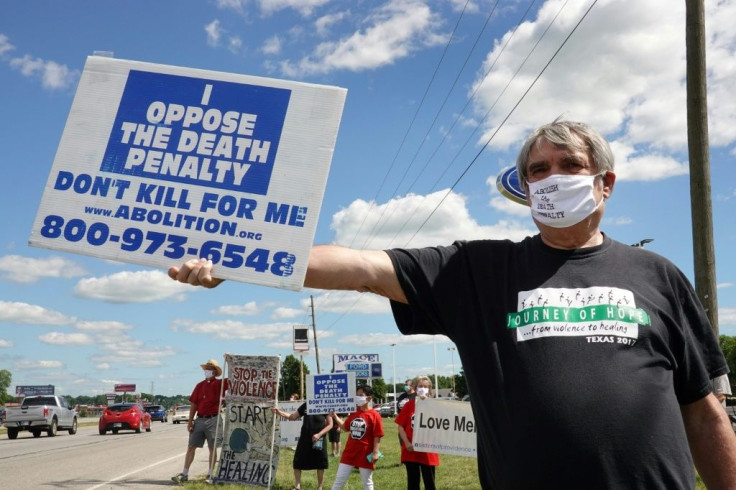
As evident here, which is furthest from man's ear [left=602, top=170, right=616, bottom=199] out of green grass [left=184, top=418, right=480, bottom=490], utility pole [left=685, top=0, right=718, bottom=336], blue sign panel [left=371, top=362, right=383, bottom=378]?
blue sign panel [left=371, top=362, right=383, bottom=378]

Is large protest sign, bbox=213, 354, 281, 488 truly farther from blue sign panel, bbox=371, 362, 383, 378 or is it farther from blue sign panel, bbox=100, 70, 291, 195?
blue sign panel, bbox=371, 362, 383, 378

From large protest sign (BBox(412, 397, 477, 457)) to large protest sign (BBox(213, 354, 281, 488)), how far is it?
3041mm

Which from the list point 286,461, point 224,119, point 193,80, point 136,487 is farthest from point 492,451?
point 286,461

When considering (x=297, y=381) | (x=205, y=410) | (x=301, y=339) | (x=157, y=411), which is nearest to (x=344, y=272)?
(x=205, y=410)

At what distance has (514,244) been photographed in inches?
103

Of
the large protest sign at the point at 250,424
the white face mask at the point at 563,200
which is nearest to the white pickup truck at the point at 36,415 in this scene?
the large protest sign at the point at 250,424

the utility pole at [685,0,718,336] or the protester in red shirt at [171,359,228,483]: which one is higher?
the utility pole at [685,0,718,336]

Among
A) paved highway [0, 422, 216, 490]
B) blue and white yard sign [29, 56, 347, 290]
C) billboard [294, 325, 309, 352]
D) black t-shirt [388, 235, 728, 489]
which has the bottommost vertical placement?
paved highway [0, 422, 216, 490]

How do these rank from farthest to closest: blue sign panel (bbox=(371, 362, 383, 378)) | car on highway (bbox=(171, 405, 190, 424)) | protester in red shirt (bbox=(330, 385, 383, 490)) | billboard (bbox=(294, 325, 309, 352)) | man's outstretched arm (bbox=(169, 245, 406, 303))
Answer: car on highway (bbox=(171, 405, 190, 424)) < blue sign panel (bbox=(371, 362, 383, 378)) < billboard (bbox=(294, 325, 309, 352)) < protester in red shirt (bbox=(330, 385, 383, 490)) < man's outstretched arm (bbox=(169, 245, 406, 303))

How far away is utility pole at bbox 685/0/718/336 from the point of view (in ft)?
31.7

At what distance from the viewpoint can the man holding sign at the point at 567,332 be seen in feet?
7.02

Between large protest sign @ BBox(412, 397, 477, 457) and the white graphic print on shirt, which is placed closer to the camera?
the white graphic print on shirt

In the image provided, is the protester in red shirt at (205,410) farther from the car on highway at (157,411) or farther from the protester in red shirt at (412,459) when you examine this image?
the car on highway at (157,411)

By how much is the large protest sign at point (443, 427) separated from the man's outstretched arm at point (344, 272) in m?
8.79
